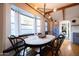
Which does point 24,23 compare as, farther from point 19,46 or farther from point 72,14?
point 72,14

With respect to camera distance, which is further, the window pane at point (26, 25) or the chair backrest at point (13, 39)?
the window pane at point (26, 25)

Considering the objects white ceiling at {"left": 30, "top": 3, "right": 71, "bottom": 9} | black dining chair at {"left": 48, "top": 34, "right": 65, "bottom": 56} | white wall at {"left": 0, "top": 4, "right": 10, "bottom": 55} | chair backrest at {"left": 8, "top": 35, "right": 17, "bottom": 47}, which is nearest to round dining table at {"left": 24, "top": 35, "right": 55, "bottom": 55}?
black dining chair at {"left": 48, "top": 34, "right": 65, "bottom": 56}

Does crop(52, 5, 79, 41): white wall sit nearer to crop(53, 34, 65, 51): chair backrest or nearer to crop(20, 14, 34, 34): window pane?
crop(53, 34, 65, 51): chair backrest

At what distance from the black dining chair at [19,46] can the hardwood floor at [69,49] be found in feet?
1.20

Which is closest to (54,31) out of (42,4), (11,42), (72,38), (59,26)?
(59,26)

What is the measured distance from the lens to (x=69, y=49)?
89.0 inches

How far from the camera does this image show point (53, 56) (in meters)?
2.26

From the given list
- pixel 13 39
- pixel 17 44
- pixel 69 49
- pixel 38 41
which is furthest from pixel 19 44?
pixel 69 49

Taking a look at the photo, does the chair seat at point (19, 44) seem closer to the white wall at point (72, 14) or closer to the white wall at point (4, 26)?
the white wall at point (4, 26)

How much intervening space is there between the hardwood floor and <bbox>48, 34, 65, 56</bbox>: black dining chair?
0.07m

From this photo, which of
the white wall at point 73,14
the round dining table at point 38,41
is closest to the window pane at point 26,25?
the round dining table at point 38,41

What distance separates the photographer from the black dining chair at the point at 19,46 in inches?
87.4

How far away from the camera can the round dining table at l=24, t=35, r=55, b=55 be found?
2227mm

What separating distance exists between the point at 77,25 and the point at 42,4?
755 millimetres
